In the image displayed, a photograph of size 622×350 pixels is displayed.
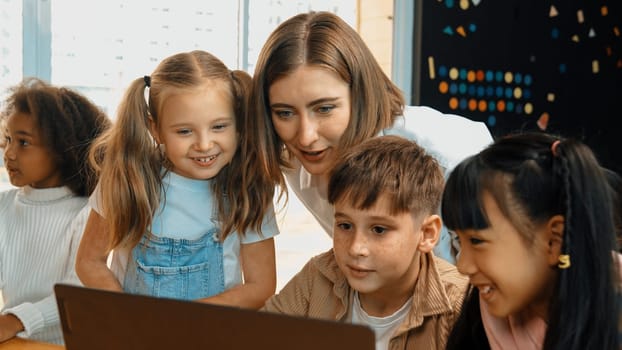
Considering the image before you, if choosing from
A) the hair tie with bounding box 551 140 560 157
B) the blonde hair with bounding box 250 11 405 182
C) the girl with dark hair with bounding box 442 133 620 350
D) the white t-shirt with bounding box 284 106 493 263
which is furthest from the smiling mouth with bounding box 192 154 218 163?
the hair tie with bounding box 551 140 560 157

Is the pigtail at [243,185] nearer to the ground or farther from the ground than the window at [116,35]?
nearer to the ground

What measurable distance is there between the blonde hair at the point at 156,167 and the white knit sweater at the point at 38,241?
23 centimetres

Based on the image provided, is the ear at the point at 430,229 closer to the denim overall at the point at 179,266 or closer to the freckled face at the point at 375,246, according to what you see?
the freckled face at the point at 375,246

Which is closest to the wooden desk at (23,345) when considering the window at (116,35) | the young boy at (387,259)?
the young boy at (387,259)

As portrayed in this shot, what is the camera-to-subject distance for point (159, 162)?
66.7 inches

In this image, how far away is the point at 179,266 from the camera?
161 cm

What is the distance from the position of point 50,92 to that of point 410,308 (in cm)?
106

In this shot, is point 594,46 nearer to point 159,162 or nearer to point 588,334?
point 159,162

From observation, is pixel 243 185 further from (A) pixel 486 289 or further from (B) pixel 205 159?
(A) pixel 486 289

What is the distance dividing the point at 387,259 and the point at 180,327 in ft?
2.19

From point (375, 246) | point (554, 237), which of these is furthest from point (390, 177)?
point (554, 237)

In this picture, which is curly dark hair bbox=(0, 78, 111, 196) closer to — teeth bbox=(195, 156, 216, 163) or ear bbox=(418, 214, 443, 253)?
Answer: teeth bbox=(195, 156, 216, 163)

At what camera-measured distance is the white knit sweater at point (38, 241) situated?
182 cm

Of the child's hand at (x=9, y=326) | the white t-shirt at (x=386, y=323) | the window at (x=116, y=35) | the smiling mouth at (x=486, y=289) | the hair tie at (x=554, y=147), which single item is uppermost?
the window at (x=116, y=35)
